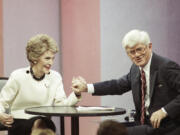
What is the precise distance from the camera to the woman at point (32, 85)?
3707mm

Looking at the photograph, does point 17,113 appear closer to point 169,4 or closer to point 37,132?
point 37,132

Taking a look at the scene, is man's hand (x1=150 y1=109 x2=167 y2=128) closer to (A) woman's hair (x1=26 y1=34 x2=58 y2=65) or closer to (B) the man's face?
(B) the man's face

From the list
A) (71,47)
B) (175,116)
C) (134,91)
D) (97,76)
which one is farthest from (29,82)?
(71,47)

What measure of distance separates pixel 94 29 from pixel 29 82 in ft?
6.12

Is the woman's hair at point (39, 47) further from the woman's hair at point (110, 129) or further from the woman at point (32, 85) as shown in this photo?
the woman's hair at point (110, 129)

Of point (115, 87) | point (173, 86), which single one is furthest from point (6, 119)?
point (173, 86)

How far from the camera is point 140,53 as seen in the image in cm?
345

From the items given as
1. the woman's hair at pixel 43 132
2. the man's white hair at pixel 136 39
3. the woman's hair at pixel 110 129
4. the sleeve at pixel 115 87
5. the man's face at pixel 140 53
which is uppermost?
the man's white hair at pixel 136 39

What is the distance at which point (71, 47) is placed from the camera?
5.88 metres

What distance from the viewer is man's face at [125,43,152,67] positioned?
11.3ft

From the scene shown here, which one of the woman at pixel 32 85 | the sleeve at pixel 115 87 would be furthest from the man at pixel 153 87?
the woman at pixel 32 85

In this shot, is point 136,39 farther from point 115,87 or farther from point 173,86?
point 115,87

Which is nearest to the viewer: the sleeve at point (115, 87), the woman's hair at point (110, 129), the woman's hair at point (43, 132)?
the woman's hair at point (110, 129)

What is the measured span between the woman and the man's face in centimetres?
66
